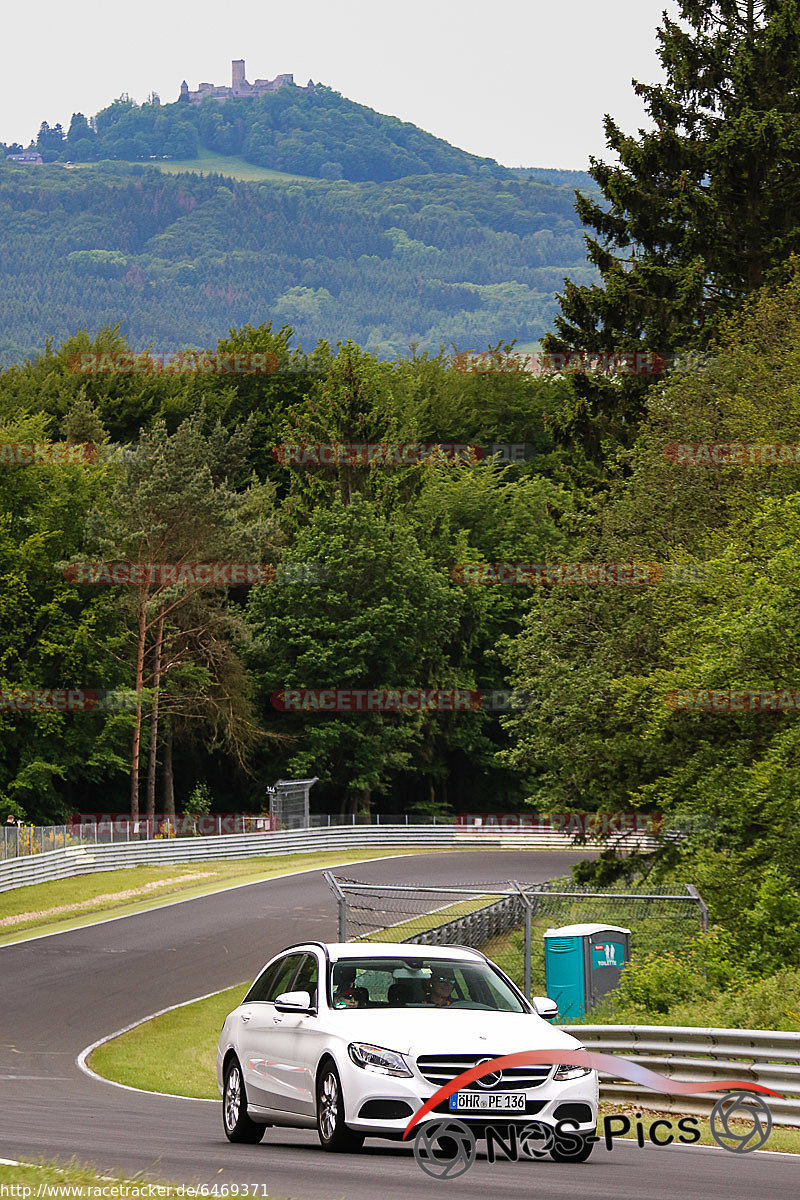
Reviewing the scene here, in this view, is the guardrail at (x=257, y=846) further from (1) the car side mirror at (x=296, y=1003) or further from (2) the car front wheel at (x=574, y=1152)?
(2) the car front wheel at (x=574, y=1152)

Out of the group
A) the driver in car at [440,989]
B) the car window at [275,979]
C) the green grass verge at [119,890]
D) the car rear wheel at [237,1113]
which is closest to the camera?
the driver in car at [440,989]

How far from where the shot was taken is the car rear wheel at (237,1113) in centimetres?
1205

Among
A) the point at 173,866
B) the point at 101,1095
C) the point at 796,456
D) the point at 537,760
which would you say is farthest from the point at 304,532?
the point at 101,1095

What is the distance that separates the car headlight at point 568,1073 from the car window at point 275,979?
2.79m

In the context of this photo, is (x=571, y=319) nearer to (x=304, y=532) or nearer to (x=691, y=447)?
(x=691, y=447)

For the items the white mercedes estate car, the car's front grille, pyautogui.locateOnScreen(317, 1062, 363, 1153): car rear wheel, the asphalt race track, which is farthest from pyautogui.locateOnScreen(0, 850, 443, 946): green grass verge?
the car's front grille

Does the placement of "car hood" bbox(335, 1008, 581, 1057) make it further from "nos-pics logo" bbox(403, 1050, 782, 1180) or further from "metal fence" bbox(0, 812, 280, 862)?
"metal fence" bbox(0, 812, 280, 862)

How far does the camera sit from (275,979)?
498 inches

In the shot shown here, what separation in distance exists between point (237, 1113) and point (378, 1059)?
7.56 feet

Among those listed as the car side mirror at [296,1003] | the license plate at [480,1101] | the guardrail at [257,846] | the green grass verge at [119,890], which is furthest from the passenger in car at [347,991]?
the guardrail at [257,846]

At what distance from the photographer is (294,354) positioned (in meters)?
93.9

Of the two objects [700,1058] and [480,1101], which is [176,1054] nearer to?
[700,1058]

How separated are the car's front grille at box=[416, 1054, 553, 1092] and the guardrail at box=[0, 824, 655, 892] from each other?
96.9ft

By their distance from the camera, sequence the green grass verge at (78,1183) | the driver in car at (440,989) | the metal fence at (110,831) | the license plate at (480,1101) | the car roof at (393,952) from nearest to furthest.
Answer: the green grass verge at (78,1183) < the license plate at (480,1101) < the driver in car at (440,989) < the car roof at (393,952) < the metal fence at (110,831)
